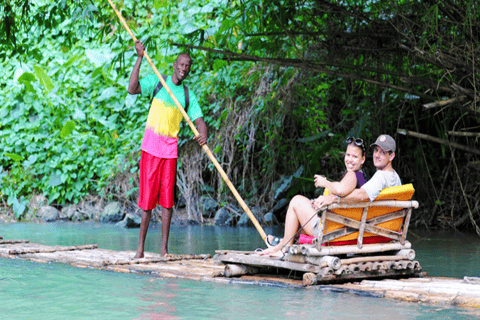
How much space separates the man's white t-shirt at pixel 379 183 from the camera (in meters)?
4.58

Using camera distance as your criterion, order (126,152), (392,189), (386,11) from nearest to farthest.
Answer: (392,189), (386,11), (126,152)

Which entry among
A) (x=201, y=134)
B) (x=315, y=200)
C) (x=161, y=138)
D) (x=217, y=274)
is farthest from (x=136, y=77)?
(x=315, y=200)

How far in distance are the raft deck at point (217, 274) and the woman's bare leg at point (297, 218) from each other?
0.21m

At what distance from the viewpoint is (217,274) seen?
490 centimetres

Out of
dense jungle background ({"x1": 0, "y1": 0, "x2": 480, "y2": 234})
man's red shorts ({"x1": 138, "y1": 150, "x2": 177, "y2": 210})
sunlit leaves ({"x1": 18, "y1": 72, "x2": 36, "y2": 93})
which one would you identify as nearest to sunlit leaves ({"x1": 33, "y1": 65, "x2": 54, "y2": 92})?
dense jungle background ({"x1": 0, "y1": 0, "x2": 480, "y2": 234})

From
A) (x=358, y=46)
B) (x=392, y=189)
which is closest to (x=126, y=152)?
(x=358, y=46)

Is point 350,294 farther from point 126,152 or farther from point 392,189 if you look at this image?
point 126,152

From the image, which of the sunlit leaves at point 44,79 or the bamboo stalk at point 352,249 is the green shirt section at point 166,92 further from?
the sunlit leaves at point 44,79

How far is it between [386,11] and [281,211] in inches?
180

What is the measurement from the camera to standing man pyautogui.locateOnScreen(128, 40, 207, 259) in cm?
586

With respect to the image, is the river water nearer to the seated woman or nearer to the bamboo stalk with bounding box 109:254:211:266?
the bamboo stalk with bounding box 109:254:211:266

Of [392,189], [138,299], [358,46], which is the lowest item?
[138,299]

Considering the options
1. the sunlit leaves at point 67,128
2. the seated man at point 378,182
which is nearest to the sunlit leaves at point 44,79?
the sunlit leaves at point 67,128

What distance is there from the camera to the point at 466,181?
9336 millimetres
